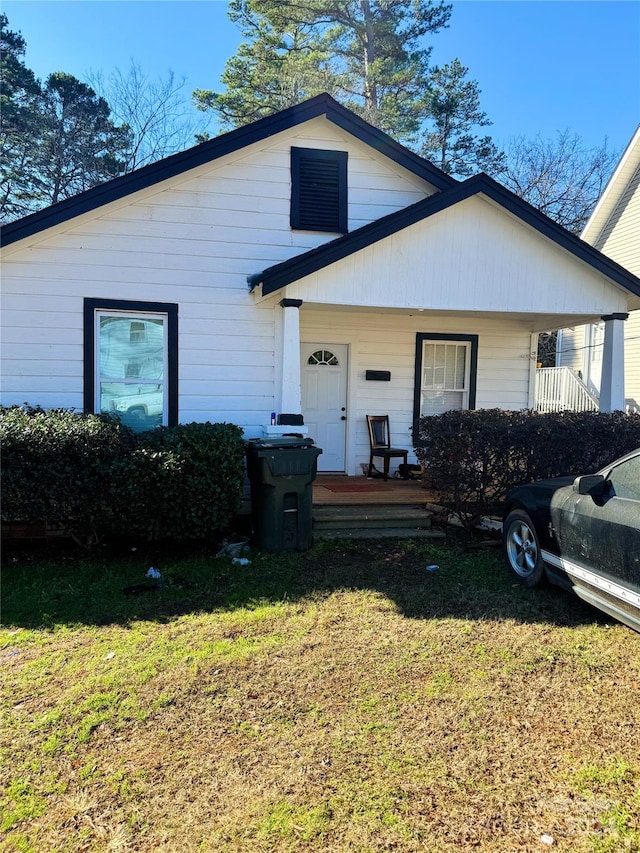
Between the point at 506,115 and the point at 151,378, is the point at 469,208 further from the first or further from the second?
the point at 506,115

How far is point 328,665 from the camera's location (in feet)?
12.5

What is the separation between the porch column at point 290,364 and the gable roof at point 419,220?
17.9 inches

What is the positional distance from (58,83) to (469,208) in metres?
20.1

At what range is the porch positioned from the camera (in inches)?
269

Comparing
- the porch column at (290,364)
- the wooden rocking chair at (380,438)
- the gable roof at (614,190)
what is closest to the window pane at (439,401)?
the wooden rocking chair at (380,438)

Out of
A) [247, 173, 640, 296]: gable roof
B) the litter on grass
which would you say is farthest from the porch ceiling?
the litter on grass

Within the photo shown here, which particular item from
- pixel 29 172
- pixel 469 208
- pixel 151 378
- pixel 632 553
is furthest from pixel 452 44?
pixel 632 553

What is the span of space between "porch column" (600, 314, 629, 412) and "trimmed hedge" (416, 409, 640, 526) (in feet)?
4.34

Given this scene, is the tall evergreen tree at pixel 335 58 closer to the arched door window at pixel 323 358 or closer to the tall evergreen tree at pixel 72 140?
the tall evergreen tree at pixel 72 140

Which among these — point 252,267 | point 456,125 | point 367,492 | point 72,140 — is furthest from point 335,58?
point 367,492

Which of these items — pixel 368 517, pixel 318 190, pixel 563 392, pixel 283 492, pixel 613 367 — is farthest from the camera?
pixel 563 392

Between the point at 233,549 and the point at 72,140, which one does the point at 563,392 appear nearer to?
the point at 233,549

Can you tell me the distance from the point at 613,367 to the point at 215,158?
21.2 ft

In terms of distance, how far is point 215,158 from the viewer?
783 cm
